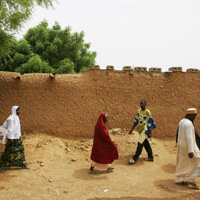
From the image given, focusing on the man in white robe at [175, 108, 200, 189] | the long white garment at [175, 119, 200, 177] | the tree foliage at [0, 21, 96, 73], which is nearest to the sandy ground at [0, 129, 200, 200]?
the man in white robe at [175, 108, 200, 189]

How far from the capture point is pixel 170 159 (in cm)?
614

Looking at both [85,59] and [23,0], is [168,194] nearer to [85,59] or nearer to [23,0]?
[23,0]

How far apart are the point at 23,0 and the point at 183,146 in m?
5.53

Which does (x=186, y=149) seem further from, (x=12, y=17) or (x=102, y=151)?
(x=12, y=17)

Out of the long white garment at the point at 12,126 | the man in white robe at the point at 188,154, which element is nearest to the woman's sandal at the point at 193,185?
the man in white robe at the point at 188,154

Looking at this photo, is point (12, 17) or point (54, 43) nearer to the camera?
point (12, 17)

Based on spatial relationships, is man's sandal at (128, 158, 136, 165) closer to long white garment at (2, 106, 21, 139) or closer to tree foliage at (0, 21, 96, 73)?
long white garment at (2, 106, 21, 139)

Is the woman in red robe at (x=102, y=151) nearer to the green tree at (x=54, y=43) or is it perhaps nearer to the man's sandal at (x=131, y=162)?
the man's sandal at (x=131, y=162)

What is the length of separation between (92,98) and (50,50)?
23.9 feet

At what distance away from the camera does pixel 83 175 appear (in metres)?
4.84

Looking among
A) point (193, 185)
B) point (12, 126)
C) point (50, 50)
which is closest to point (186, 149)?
point (193, 185)

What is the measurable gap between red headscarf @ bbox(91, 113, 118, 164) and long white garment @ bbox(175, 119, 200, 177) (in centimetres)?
140

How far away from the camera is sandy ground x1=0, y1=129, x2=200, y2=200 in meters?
3.73

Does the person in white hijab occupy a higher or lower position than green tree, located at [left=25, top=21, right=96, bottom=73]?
lower
